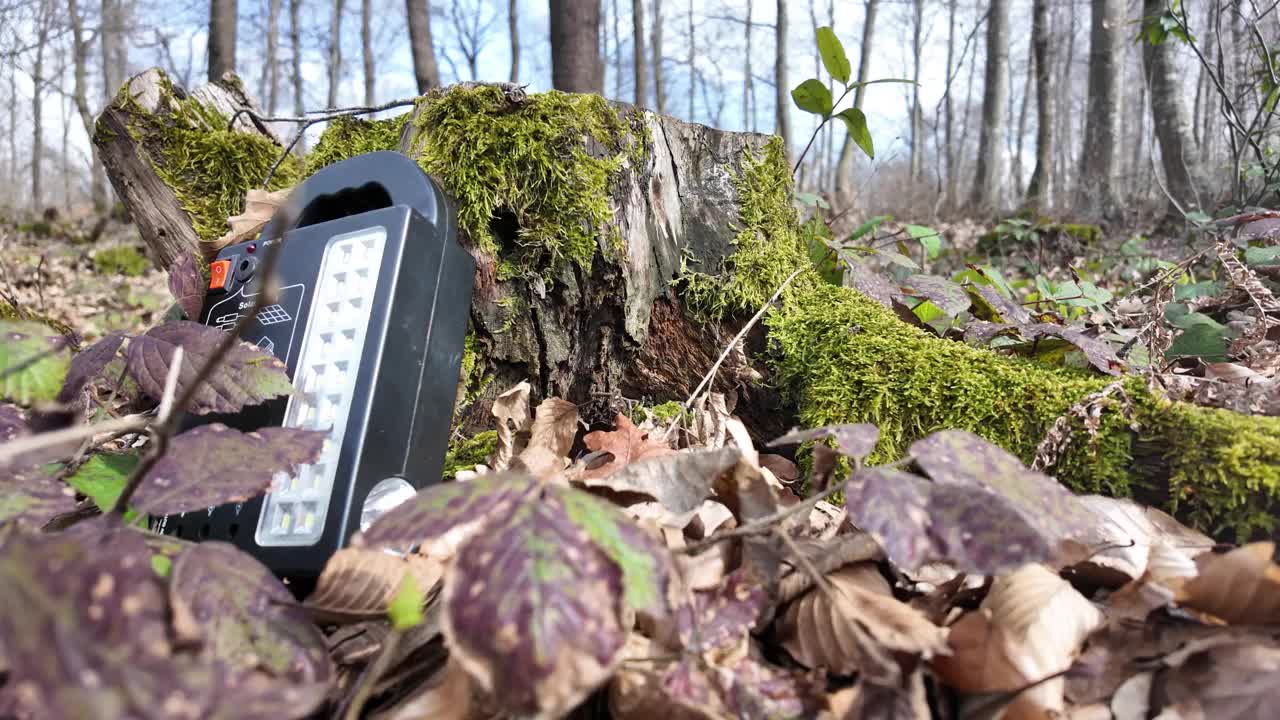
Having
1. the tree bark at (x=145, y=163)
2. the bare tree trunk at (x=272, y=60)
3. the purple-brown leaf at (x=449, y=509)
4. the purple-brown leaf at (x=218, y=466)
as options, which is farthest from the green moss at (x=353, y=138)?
the bare tree trunk at (x=272, y=60)


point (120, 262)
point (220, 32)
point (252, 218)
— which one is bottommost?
point (252, 218)

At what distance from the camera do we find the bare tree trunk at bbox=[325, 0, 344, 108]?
19.0m

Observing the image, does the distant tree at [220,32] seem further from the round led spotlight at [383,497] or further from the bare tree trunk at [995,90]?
the bare tree trunk at [995,90]

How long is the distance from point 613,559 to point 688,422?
3.08ft

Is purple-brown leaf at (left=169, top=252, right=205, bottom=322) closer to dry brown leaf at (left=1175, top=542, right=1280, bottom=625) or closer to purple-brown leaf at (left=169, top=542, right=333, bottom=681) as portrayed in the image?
purple-brown leaf at (left=169, top=542, right=333, bottom=681)

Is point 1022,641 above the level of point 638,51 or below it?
below

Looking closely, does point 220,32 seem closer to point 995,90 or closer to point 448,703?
point 448,703

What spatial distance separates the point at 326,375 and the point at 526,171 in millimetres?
661

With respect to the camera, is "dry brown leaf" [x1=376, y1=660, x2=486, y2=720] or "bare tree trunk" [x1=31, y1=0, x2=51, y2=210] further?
"bare tree trunk" [x1=31, y1=0, x2=51, y2=210]

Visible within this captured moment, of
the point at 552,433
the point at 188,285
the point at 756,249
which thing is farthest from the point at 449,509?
the point at 756,249

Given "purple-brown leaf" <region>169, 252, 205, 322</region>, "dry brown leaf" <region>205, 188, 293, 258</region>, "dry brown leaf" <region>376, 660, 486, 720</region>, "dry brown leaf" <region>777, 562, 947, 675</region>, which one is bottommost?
"dry brown leaf" <region>376, 660, 486, 720</region>

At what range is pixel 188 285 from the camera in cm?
129

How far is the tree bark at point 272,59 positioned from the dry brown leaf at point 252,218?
1697cm

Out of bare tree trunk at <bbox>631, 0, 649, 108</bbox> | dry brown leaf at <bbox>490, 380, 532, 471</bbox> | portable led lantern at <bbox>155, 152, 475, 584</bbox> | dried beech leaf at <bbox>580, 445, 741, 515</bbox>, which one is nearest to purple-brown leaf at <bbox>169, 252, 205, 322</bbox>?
portable led lantern at <bbox>155, 152, 475, 584</bbox>
